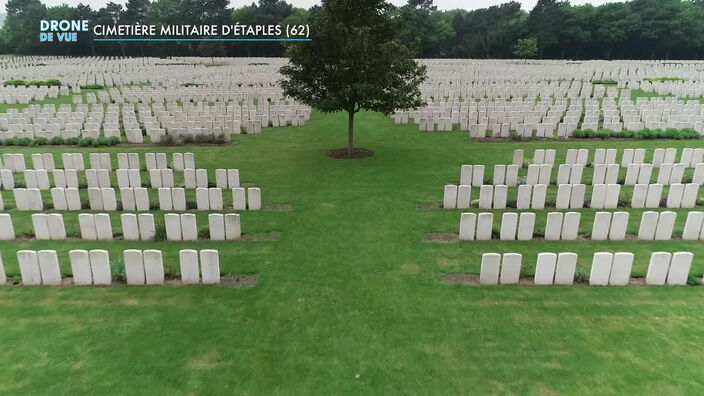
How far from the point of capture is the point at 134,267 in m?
7.05

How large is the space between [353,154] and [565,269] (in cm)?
931

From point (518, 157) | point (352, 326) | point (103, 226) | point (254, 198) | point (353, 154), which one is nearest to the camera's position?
point (352, 326)

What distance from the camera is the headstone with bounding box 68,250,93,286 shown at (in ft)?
22.7

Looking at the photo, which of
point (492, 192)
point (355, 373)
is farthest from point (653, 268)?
point (355, 373)

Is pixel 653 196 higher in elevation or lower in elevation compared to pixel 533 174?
lower

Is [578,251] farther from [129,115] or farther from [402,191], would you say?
[129,115]

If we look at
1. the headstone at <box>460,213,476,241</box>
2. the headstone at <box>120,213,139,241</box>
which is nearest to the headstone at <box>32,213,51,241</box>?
the headstone at <box>120,213,139,241</box>

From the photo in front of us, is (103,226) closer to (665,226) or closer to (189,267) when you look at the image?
(189,267)

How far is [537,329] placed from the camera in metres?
6.03

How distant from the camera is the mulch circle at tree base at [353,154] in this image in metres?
15.1

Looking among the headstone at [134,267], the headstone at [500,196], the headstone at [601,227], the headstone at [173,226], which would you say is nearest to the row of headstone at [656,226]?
the headstone at [601,227]

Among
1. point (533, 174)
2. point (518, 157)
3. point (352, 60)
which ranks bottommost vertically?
point (533, 174)

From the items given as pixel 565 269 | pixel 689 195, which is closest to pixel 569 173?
pixel 689 195

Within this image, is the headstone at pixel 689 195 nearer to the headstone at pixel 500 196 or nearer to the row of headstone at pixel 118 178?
the headstone at pixel 500 196
